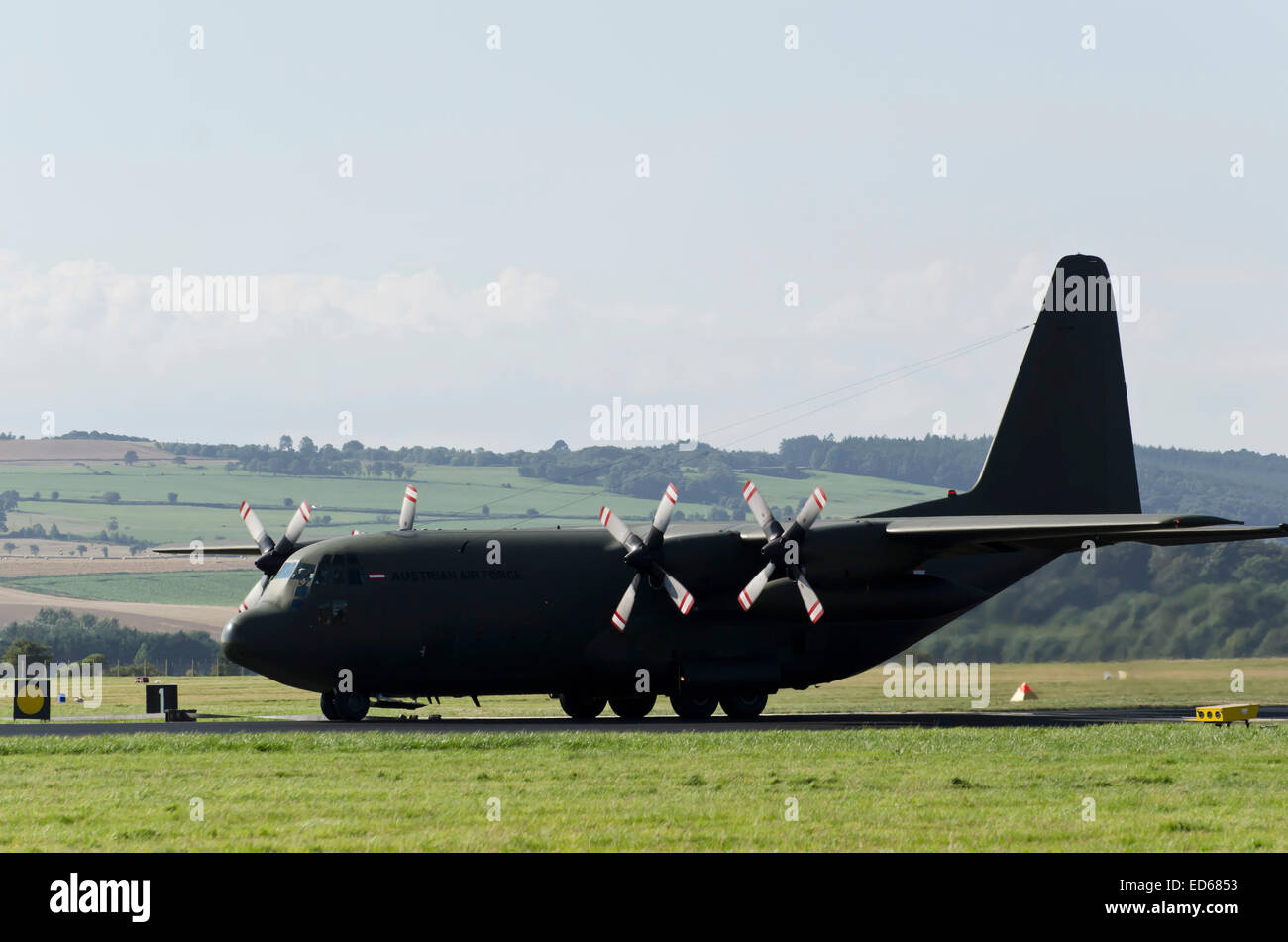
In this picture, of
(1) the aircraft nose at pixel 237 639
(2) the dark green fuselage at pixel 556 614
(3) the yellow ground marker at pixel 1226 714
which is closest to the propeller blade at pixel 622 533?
(2) the dark green fuselage at pixel 556 614

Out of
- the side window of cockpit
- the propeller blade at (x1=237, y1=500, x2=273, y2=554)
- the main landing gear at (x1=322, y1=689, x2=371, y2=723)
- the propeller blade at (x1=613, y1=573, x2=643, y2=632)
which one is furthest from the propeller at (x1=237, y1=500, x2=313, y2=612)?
the propeller blade at (x1=613, y1=573, x2=643, y2=632)

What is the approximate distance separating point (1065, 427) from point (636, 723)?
16027 millimetres

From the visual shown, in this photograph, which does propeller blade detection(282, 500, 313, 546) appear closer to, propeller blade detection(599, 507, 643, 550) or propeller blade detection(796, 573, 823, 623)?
propeller blade detection(599, 507, 643, 550)

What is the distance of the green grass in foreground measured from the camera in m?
17.1

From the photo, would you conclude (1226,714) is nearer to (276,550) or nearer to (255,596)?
(255,596)

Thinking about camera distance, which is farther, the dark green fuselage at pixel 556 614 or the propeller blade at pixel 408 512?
the propeller blade at pixel 408 512

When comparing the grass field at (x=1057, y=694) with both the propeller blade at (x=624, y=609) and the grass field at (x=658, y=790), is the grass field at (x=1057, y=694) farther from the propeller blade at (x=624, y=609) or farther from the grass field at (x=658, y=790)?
the grass field at (x=658, y=790)

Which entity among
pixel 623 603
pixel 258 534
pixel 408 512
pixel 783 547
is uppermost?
pixel 408 512

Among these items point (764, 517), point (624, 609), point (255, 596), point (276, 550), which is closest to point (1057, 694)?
point (764, 517)

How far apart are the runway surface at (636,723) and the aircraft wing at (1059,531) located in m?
4.41

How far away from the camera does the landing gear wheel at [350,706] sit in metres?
36.8

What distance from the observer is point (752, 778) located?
23.0m

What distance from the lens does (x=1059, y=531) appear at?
122ft
